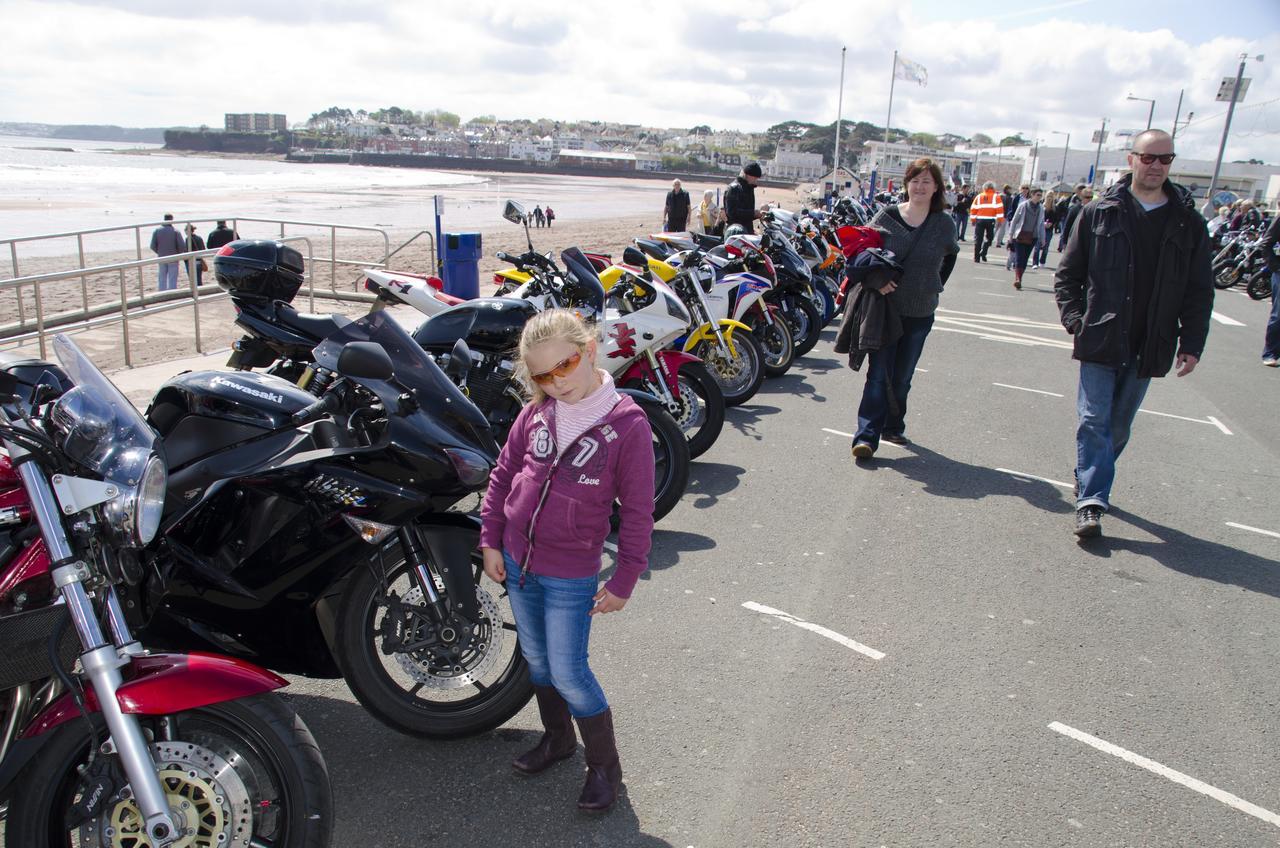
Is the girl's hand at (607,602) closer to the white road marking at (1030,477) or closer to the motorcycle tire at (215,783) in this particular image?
the motorcycle tire at (215,783)

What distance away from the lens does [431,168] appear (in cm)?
10812

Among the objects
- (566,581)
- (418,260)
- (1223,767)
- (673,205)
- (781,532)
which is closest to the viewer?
(566,581)

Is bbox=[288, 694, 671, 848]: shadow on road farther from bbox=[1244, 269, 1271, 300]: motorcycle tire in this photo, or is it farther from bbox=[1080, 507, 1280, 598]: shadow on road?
bbox=[1244, 269, 1271, 300]: motorcycle tire

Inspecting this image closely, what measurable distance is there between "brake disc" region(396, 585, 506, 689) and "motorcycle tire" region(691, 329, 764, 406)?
4.79 metres

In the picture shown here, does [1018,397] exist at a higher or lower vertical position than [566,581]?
lower

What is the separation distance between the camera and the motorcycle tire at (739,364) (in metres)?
7.57

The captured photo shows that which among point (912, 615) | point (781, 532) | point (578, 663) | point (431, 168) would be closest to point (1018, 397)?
point (781, 532)

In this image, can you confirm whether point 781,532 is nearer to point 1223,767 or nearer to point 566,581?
point 1223,767

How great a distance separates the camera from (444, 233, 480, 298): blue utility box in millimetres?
9406

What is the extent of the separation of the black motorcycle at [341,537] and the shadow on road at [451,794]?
132 mm

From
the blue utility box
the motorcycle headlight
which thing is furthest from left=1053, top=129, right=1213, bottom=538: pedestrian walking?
the blue utility box

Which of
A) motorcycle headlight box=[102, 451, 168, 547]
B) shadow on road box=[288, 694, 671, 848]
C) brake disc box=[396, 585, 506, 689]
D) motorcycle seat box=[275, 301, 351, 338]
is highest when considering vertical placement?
motorcycle headlight box=[102, 451, 168, 547]

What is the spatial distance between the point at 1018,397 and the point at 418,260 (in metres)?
13.8

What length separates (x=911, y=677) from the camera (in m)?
3.65
